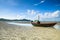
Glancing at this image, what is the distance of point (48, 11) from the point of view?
353 inches

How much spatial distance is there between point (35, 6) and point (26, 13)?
0.93 m

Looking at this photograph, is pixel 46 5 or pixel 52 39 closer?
pixel 52 39

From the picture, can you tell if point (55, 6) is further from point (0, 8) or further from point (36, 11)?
point (0, 8)

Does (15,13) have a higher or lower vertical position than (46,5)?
lower

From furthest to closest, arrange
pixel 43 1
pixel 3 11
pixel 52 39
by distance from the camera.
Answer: pixel 43 1, pixel 3 11, pixel 52 39

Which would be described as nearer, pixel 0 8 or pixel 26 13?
pixel 0 8

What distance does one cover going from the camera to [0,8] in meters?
7.70

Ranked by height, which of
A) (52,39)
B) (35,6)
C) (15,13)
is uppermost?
(35,6)

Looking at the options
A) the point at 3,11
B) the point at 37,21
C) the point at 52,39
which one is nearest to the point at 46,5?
the point at 37,21

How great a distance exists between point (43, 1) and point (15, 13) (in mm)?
2356

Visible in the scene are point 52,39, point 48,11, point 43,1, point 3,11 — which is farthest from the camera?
point 48,11

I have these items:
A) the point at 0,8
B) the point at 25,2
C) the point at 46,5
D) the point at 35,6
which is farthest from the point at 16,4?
the point at 46,5

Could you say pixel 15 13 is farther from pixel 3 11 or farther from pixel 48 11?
pixel 48 11

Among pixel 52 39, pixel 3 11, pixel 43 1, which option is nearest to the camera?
pixel 52 39
